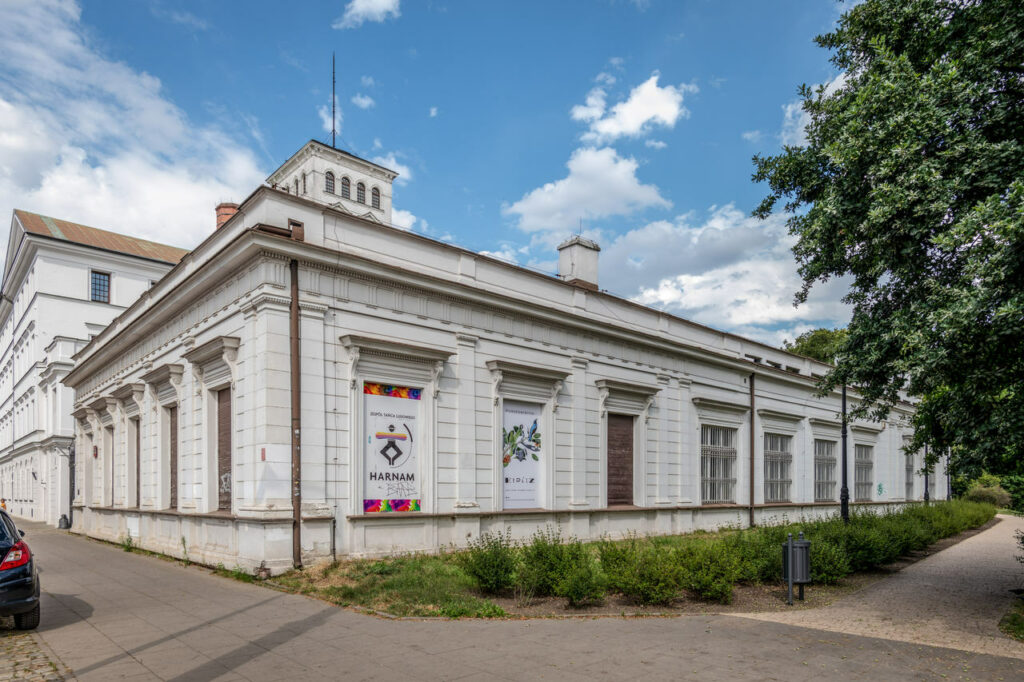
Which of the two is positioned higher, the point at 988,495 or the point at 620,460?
the point at 620,460

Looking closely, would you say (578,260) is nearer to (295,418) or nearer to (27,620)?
(295,418)

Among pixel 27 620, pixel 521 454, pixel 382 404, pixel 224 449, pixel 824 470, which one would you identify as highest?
pixel 382 404

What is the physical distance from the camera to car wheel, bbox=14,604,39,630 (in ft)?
30.6

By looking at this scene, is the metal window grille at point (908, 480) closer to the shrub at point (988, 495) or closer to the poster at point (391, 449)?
the shrub at point (988, 495)

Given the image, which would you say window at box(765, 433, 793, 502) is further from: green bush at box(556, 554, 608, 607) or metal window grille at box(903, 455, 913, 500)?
green bush at box(556, 554, 608, 607)

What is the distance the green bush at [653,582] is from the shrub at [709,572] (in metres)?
0.24

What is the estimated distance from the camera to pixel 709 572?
1114 centimetres

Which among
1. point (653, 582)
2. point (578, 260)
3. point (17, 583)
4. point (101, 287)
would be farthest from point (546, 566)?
point (101, 287)

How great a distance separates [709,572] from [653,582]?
107 cm

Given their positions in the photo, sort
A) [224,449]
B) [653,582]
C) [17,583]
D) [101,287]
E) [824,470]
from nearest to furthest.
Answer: [17,583] → [653,582] → [224,449] → [824,470] → [101,287]

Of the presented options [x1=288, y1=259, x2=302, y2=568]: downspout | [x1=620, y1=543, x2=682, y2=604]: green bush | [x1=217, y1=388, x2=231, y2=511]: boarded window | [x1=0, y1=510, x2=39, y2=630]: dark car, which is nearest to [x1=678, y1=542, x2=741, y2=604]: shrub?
[x1=620, y1=543, x2=682, y2=604]: green bush

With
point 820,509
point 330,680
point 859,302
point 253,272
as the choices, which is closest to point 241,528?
point 253,272

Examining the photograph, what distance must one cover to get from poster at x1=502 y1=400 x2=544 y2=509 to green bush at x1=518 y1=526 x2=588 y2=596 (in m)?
6.66

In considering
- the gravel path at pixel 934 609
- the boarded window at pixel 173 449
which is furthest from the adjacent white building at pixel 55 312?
the gravel path at pixel 934 609
